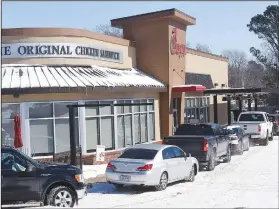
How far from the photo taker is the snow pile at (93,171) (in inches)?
693

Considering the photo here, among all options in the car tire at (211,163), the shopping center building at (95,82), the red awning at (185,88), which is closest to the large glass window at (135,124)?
the shopping center building at (95,82)

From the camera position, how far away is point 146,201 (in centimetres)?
1226

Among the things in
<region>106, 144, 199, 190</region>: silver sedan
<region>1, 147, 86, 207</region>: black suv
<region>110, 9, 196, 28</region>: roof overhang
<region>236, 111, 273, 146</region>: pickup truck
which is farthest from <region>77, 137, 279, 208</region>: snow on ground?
<region>110, 9, 196, 28</region>: roof overhang

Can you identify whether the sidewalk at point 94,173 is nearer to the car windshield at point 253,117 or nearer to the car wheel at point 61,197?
the car wheel at point 61,197

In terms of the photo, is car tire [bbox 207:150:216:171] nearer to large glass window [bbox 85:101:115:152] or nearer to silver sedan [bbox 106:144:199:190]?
silver sedan [bbox 106:144:199:190]

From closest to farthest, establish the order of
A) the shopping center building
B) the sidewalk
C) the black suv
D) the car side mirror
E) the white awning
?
the black suv < the car side mirror < the sidewalk < the white awning < the shopping center building

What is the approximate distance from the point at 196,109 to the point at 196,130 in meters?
14.9

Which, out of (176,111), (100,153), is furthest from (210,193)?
(176,111)

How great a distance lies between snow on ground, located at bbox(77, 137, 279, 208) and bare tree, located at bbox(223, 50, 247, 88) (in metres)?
67.3

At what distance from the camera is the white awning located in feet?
60.8

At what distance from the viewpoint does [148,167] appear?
13.6 m

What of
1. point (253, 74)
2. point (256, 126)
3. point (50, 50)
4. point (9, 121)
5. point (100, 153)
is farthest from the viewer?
point (253, 74)

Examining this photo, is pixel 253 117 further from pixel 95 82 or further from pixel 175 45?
pixel 95 82

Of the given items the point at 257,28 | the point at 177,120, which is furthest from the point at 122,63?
A: the point at 257,28
